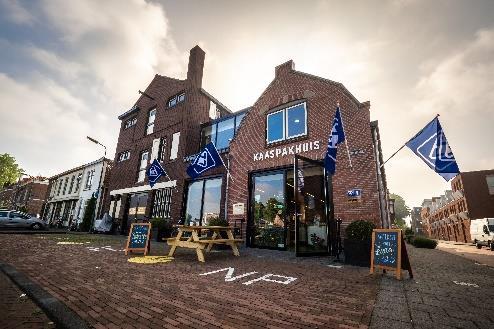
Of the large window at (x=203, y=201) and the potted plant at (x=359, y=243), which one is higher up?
the large window at (x=203, y=201)

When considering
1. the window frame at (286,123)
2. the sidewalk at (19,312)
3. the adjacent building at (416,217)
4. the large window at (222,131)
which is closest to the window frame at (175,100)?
the large window at (222,131)

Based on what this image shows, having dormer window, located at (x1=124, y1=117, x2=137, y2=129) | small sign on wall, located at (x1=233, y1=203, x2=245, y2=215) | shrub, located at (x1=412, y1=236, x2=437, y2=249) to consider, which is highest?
dormer window, located at (x1=124, y1=117, x2=137, y2=129)

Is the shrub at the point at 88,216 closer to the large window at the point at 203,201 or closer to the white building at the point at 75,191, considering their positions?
the white building at the point at 75,191

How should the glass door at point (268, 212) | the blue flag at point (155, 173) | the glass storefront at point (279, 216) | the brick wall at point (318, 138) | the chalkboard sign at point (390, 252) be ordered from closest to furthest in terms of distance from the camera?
the chalkboard sign at point (390, 252) < the brick wall at point (318, 138) < the glass storefront at point (279, 216) < the glass door at point (268, 212) < the blue flag at point (155, 173)

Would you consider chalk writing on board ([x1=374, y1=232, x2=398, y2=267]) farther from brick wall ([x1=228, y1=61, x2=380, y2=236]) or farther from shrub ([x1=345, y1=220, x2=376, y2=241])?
brick wall ([x1=228, y1=61, x2=380, y2=236])

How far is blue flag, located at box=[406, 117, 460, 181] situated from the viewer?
6180 mm

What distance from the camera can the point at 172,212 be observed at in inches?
551

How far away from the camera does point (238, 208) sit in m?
11.0

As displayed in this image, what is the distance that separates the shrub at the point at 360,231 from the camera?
20.4ft

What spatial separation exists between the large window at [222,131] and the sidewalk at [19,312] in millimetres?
10979

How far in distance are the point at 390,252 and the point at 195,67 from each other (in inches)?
623

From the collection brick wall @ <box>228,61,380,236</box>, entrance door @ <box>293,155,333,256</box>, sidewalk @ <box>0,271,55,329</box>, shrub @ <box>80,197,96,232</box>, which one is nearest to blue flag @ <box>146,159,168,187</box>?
brick wall @ <box>228,61,380,236</box>

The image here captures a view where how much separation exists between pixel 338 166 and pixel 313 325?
22.9 feet

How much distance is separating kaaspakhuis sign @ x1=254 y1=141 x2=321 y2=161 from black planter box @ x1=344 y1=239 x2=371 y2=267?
13.6 feet
